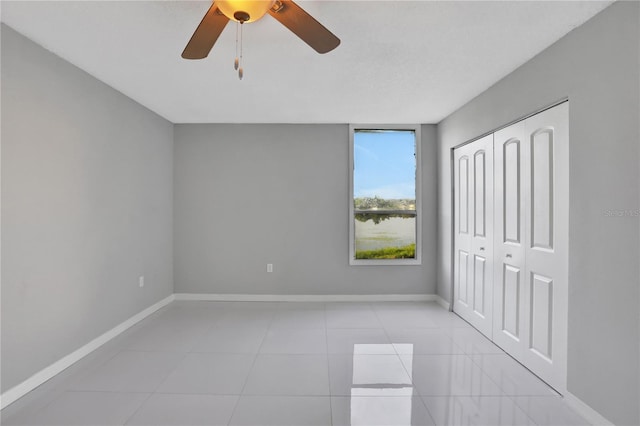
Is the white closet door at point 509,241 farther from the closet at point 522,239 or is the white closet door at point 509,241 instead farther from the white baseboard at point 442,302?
the white baseboard at point 442,302

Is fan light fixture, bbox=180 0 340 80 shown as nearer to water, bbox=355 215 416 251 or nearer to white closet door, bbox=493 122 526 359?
white closet door, bbox=493 122 526 359

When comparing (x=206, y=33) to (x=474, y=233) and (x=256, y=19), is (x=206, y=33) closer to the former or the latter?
(x=256, y=19)

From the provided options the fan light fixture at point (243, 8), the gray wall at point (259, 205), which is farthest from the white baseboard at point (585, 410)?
the fan light fixture at point (243, 8)

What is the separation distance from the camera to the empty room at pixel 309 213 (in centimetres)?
195

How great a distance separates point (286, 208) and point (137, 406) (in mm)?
2853

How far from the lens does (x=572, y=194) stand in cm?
213

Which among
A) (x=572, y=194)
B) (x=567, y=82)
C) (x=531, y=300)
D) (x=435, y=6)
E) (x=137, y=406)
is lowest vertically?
(x=137, y=406)

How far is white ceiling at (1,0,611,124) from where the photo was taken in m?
1.95

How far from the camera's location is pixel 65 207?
2.64 meters

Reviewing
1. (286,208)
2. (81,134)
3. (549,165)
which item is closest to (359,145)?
(286,208)

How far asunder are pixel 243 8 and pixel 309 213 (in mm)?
3187

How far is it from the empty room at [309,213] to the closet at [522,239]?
0.02 metres

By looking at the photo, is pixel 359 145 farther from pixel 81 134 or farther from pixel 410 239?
pixel 81 134

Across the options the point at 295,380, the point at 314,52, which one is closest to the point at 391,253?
the point at 295,380
